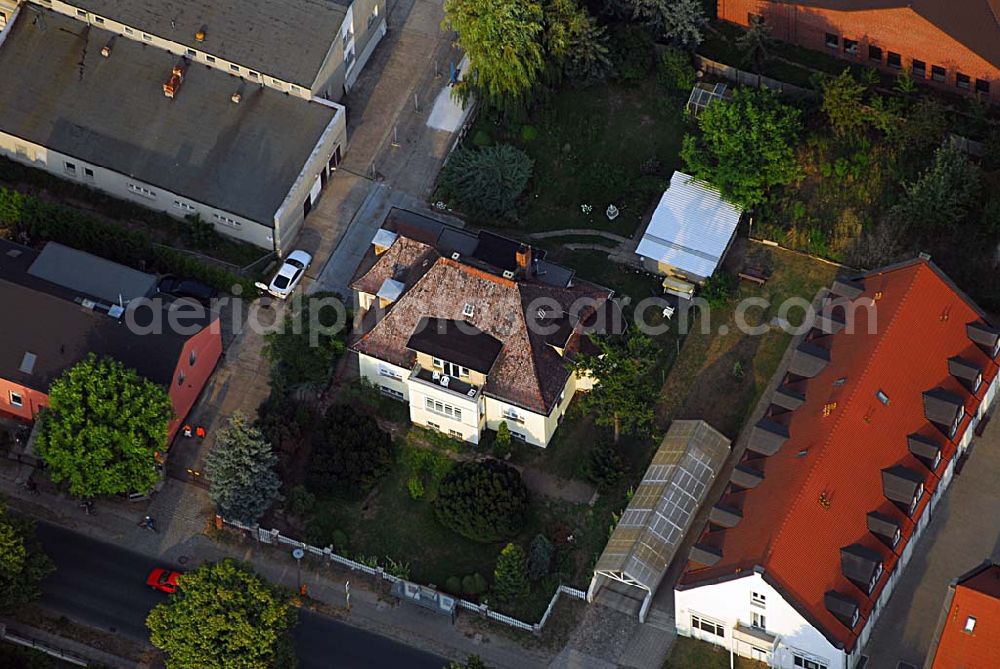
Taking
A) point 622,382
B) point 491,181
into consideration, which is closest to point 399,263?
point 491,181

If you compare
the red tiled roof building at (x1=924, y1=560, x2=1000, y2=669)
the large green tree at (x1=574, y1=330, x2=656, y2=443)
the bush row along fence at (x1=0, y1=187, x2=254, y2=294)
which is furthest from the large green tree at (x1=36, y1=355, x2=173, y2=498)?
the red tiled roof building at (x1=924, y1=560, x2=1000, y2=669)

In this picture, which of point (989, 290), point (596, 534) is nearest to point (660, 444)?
point (596, 534)

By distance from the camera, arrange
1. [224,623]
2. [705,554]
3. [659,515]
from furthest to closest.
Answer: [659,515] < [705,554] < [224,623]

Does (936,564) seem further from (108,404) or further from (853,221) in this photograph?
(108,404)

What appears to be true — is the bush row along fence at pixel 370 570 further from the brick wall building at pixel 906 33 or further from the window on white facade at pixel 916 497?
the brick wall building at pixel 906 33

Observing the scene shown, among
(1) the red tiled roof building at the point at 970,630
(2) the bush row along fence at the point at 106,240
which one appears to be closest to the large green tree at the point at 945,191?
(1) the red tiled roof building at the point at 970,630

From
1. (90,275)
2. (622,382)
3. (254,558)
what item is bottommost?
(254,558)

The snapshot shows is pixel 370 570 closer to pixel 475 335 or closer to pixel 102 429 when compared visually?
pixel 475 335

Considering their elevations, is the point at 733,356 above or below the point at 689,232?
below
